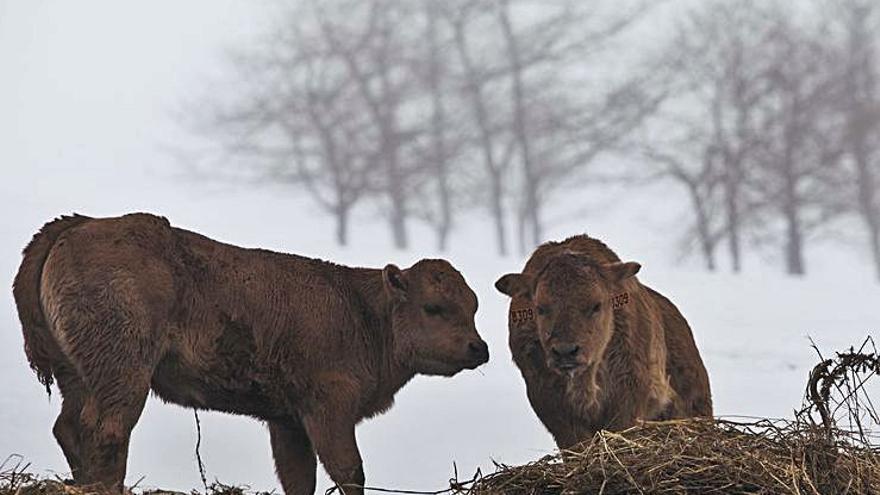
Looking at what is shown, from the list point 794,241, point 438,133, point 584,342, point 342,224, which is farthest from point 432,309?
point 794,241

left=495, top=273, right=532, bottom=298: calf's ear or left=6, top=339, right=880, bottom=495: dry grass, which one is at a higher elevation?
left=495, top=273, right=532, bottom=298: calf's ear

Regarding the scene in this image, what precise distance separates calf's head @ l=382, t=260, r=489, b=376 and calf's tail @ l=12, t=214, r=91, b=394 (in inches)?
69.5

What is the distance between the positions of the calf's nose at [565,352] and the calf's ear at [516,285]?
573mm

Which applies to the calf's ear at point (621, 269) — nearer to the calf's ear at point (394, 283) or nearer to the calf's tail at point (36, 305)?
the calf's ear at point (394, 283)

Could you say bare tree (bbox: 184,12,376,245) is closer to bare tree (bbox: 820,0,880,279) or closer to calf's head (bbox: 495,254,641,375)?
bare tree (bbox: 820,0,880,279)

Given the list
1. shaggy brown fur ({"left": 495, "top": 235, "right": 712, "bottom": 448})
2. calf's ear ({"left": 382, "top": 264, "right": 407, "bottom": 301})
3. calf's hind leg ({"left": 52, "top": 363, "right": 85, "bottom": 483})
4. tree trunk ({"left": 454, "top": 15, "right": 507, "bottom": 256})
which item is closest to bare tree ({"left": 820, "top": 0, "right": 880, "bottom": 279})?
tree trunk ({"left": 454, "top": 15, "right": 507, "bottom": 256})

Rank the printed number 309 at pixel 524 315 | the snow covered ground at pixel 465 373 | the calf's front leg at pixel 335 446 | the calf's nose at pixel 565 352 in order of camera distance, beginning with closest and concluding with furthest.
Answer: the calf's nose at pixel 565 352
the calf's front leg at pixel 335 446
the printed number 309 at pixel 524 315
the snow covered ground at pixel 465 373

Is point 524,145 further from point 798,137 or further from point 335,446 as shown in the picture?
point 335,446

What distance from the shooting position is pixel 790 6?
16.7m

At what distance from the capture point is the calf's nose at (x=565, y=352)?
258 inches

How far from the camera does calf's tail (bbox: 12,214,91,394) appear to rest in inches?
243

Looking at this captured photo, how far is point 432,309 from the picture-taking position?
7.21 meters

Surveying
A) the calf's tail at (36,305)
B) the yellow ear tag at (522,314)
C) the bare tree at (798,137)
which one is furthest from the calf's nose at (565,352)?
the bare tree at (798,137)

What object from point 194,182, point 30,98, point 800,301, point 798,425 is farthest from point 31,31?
point 798,425
